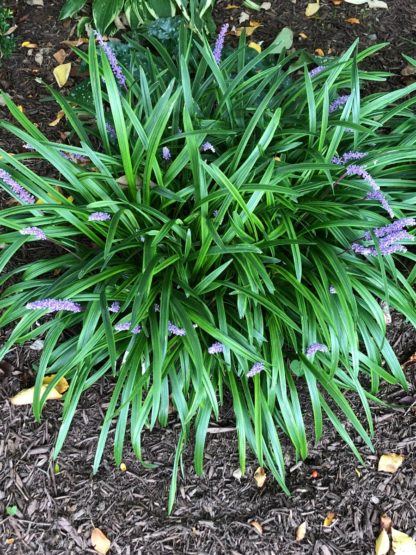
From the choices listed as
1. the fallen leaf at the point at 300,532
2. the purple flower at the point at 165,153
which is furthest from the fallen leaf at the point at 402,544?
the purple flower at the point at 165,153

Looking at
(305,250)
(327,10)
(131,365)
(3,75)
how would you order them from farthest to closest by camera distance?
(327,10), (3,75), (305,250), (131,365)

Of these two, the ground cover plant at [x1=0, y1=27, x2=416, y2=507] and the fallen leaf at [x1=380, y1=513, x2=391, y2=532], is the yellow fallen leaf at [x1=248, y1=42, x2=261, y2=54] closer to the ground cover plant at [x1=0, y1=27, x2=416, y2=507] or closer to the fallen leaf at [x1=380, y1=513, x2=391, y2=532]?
the ground cover plant at [x1=0, y1=27, x2=416, y2=507]

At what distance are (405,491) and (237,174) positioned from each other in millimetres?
1666

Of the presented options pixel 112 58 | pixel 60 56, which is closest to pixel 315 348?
pixel 112 58

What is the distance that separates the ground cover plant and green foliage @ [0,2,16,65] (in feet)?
4.66

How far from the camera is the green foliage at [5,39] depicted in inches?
141

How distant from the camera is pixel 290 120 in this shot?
8.66ft

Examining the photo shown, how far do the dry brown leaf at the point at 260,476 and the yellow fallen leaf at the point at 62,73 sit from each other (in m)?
2.64

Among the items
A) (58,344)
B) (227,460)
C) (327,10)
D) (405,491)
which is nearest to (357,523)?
(405,491)

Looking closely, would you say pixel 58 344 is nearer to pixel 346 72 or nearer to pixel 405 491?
pixel 405 491

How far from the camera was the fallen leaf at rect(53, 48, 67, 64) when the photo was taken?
3621 millimetres

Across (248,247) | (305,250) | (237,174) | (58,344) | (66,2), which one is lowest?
(58,344)

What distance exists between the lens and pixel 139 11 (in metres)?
3.50

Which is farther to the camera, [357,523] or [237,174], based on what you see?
[357,523]
